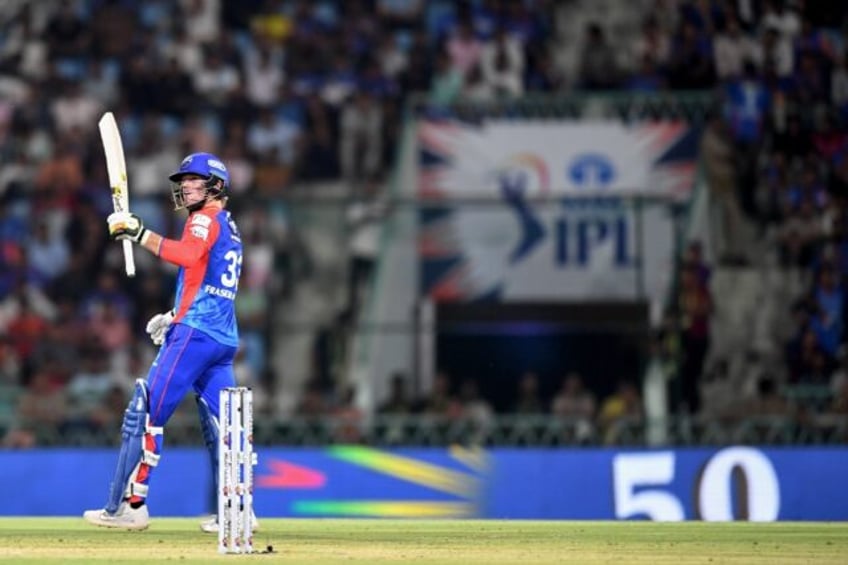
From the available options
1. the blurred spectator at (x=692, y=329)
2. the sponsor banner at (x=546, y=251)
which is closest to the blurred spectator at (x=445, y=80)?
the sponsor banner at (x=546, y=251)

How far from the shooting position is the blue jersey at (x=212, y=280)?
32.9 feet

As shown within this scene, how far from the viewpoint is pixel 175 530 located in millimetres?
10805

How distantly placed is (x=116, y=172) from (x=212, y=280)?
876 millimetres

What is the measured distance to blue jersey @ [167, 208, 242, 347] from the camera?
10.0 m

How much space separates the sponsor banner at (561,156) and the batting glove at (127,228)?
8278mm

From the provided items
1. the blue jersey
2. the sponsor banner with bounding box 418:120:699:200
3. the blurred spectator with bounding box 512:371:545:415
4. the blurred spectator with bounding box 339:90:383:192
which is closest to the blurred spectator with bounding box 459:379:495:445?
the blurred spectator with bounding box 512:371:545:415

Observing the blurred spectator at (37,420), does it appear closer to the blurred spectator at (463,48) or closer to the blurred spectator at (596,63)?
the blurred spectator at (463,48)

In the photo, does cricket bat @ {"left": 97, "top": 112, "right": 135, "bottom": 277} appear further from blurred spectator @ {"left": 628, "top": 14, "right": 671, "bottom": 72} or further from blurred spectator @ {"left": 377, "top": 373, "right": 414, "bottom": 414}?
blurred spectator @ {"left": 628, "top": 14, "right": 671, "bottom": 72}

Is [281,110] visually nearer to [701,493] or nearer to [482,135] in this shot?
[482,135]

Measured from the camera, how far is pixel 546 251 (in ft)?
53.7

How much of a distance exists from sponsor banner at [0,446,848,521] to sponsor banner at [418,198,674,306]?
2.08 metres

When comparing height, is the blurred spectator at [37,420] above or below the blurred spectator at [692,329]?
below

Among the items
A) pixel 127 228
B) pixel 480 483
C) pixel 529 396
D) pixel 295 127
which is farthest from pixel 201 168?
pixel 295 127

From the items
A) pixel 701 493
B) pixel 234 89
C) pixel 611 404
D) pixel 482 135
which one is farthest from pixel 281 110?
pixel 701 493
